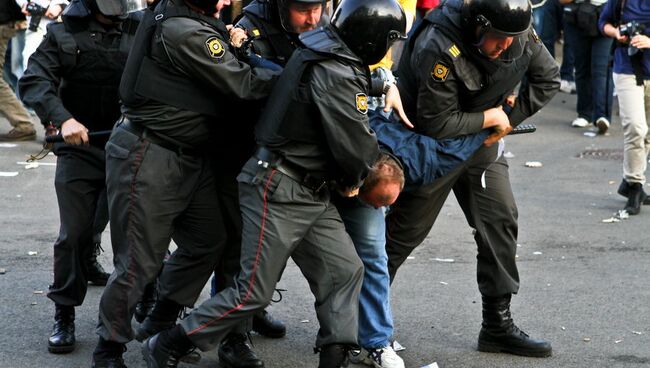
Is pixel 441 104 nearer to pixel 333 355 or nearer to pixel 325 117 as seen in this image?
pixel 325 117

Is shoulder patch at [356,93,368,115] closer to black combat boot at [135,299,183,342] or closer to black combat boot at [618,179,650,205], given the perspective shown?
black combat boot at [135,299,183,342]

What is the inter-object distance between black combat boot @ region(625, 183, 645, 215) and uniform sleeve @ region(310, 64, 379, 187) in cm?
458

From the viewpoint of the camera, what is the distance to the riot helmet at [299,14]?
4.99 m

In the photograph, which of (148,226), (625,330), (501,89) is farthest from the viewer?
(625,330)

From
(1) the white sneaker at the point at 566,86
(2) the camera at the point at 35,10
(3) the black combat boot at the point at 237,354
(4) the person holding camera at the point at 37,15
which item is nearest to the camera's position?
(3) the black combat boot at the point at 237,354

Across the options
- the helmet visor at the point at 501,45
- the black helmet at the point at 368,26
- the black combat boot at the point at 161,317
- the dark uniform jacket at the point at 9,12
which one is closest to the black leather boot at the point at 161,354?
the black combat boot at the point at 161,317

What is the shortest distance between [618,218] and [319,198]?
438 centimetres

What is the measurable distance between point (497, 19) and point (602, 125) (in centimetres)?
721

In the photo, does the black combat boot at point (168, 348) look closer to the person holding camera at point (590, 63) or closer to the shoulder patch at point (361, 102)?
the shoulder patch at point (361, 102)

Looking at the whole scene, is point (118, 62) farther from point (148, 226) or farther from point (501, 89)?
point (501, 89)

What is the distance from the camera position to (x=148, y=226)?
4.73 metres

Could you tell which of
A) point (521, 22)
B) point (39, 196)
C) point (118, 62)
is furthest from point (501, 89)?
point (39, 196)

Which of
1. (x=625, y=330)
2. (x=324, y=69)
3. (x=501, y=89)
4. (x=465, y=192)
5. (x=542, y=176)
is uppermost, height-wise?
(x=324, y=69)

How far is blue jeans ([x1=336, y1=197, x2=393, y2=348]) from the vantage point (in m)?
5.04
